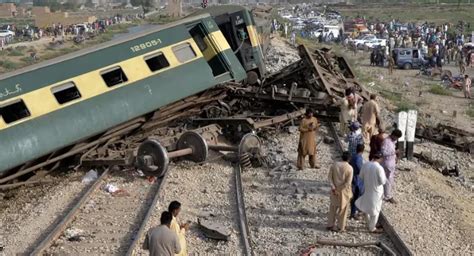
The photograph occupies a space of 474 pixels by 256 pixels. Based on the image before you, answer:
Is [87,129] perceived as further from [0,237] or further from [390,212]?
[390,212]

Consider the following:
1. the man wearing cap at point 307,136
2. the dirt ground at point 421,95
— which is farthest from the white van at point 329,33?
the man wearing cap at point 307,136

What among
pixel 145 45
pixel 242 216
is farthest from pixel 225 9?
pixel 242 216

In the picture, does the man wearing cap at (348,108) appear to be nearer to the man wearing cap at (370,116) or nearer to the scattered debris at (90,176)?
the man wearing cap at (370,116)

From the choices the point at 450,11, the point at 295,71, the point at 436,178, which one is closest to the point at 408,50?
the point at 295,71

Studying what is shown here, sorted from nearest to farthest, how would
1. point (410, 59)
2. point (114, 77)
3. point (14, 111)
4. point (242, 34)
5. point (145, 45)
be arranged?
point (14, 111)
point (114, 77)
point (145, 45)
point (242, 34)
point (410, 59)

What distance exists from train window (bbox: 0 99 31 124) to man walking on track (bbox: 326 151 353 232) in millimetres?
6419

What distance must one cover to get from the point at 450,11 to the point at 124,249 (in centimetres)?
9188

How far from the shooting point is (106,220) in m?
11.3

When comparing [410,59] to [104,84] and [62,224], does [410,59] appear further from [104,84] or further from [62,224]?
[62,224]

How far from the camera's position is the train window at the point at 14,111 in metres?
12.7

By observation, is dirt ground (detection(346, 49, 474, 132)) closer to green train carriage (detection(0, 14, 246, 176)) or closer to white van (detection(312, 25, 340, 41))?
green train carriage (detection(0, 14, 246, 176))

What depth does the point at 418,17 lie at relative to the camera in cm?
8994

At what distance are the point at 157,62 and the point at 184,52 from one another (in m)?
0.86

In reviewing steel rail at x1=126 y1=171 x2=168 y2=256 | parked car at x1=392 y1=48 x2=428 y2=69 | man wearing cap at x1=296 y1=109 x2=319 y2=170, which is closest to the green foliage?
parked car at x1=392 y1=48 x2=428 y2=69
